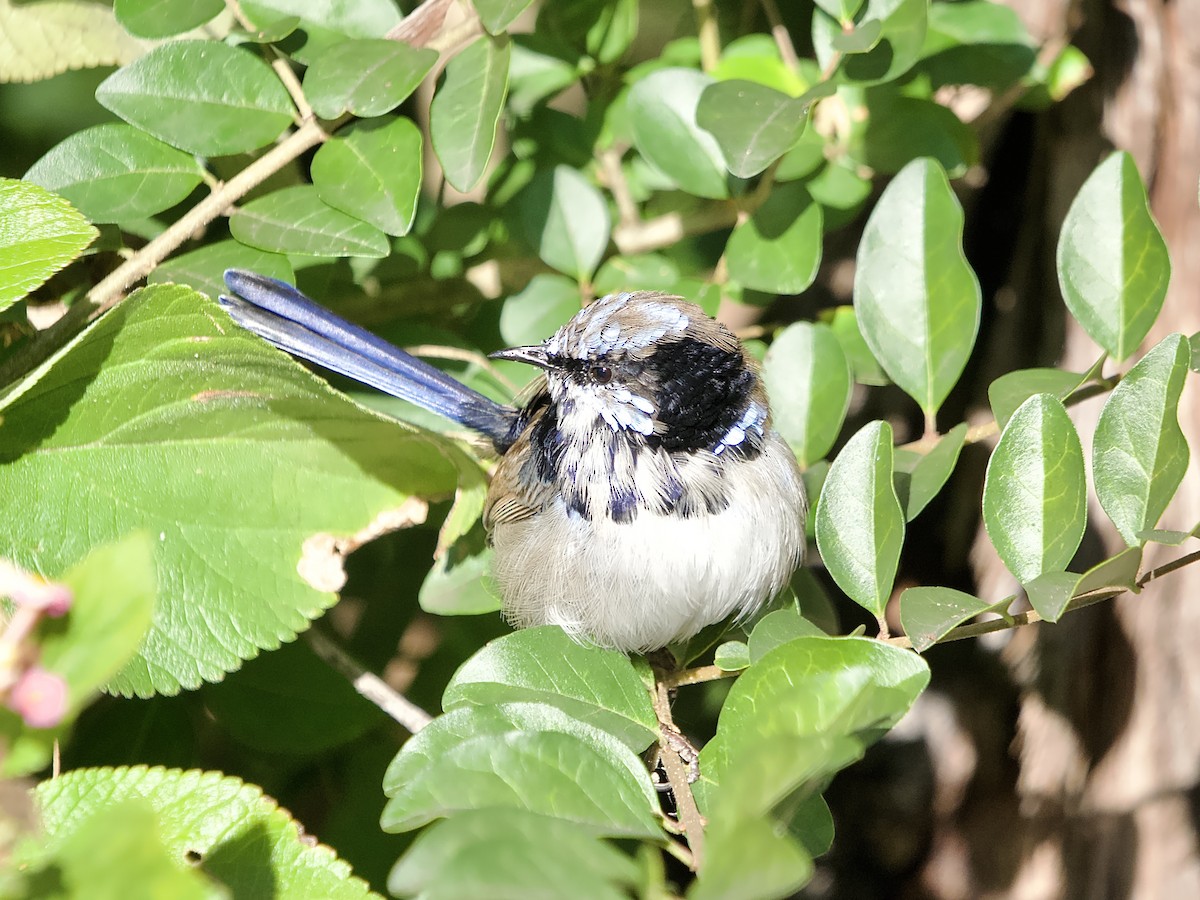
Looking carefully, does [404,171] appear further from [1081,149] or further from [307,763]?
[1081,149]

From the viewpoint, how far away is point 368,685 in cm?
215

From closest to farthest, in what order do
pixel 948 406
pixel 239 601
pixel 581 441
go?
pixel 239 601, pixel 581 441, pixel 948 406

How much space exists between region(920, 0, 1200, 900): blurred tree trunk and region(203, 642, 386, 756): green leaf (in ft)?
5.75

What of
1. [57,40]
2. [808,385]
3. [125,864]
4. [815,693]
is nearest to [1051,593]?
[815,693]

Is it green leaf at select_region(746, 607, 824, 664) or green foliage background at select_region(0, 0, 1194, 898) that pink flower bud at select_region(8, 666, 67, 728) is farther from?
green leaf at select_region(746, 607, 824, 664)

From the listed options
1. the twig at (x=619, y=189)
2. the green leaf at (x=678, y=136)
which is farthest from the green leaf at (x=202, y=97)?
the twig at (x=619, y=189)

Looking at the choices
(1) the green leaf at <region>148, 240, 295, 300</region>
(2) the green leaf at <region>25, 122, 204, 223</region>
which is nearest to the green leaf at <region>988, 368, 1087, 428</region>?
(1) the green leaf at <region>148, 240, 295, 300</region>

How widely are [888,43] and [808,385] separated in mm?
698

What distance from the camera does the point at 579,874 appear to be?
1.05 m

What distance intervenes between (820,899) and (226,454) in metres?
2.18

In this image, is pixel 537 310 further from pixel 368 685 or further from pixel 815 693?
pixel 815 693

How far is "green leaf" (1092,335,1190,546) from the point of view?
1674 mm

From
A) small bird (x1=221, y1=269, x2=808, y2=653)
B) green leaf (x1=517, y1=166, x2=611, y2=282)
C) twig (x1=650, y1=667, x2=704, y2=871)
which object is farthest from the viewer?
green leaf (x1=517, y1=166, x2=611, y2=282)

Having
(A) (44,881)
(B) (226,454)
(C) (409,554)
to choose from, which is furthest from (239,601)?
(A) (44,881)
